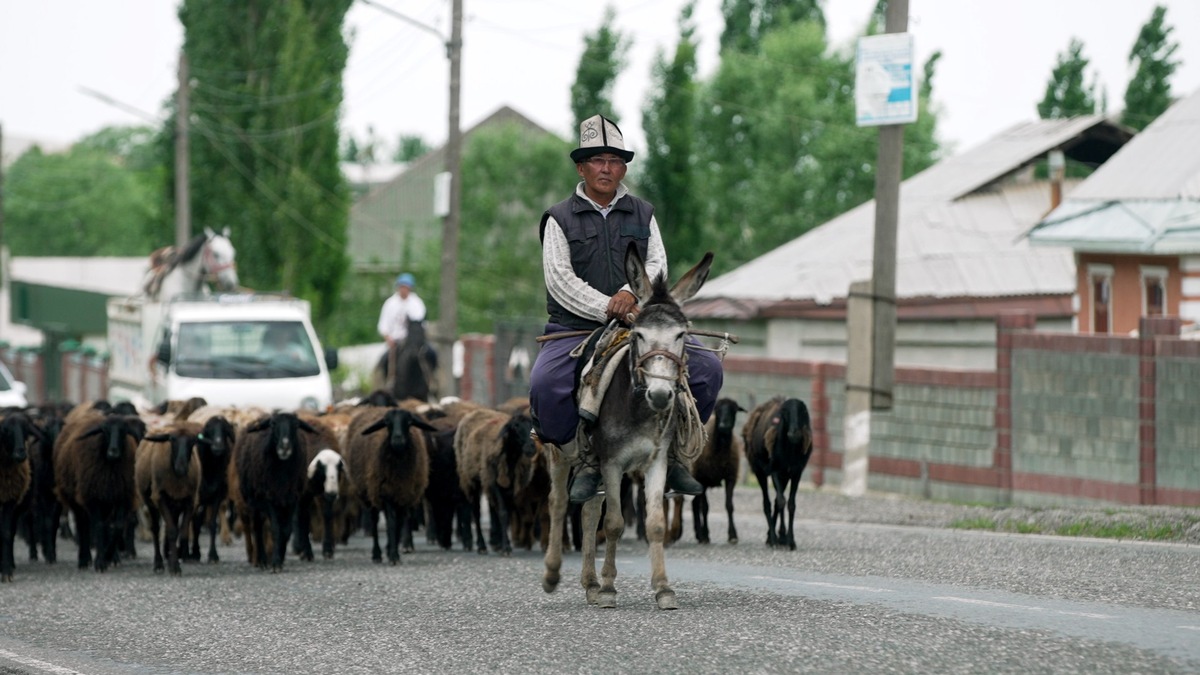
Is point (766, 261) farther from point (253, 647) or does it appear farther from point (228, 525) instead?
point (253, 647)

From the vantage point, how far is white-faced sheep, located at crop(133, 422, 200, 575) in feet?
53.5

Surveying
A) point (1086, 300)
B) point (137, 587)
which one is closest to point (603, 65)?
point (1086, 300)

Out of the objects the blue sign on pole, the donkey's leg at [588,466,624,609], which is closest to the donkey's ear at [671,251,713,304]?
the donkey's leg at [588,466,624,609]

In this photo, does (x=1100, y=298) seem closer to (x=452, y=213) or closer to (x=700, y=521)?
(x=452, y=213)

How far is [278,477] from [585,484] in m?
6.26

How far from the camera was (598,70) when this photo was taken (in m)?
58.6

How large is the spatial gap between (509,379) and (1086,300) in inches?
547

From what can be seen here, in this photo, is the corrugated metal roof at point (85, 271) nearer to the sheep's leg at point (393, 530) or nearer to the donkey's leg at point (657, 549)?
the sheep's leg at point (393, 530)

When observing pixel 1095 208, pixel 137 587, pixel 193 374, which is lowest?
pixel 137 587

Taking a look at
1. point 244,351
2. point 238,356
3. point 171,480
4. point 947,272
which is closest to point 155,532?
point 171,480

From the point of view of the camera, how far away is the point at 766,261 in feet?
139

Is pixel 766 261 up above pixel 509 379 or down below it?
above

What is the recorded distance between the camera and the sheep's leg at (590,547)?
11.1 meters

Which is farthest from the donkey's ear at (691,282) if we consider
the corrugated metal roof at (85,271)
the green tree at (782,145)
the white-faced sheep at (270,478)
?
the corrugated metal roof at (85,271)
